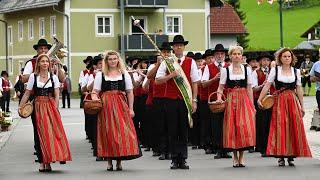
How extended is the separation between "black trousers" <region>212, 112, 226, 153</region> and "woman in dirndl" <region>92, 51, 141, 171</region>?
1.81 meters

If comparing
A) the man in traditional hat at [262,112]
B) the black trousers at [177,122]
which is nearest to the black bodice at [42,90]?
the black trousers at [177,122]

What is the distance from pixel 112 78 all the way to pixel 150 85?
339 cm

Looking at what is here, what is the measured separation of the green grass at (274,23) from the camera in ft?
356

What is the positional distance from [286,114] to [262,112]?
8.39 ft

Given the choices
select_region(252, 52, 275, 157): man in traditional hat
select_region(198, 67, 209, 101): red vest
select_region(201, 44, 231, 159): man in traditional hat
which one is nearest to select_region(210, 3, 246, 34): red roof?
select_region(198, 67, 209, 101): red vest

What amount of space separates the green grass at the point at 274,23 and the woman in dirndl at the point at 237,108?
3486 inches

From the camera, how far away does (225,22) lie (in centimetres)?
7819

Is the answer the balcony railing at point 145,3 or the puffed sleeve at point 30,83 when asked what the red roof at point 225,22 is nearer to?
the balcony railing at point 145,3

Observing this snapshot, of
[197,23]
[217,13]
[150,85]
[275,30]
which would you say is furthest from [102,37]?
[275,30]

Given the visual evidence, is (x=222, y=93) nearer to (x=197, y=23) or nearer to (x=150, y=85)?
(x=150, y=85)

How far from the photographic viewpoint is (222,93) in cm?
1516

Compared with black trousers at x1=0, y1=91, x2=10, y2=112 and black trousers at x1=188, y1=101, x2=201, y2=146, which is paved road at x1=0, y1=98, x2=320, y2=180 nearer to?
black trousers at x1=188, y1=101, x2=201, y2=146

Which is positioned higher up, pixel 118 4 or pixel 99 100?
pixel 118 4

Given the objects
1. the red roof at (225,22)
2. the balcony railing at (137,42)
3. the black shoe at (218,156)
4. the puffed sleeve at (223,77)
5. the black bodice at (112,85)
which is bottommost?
the black shoe at (218,156)
